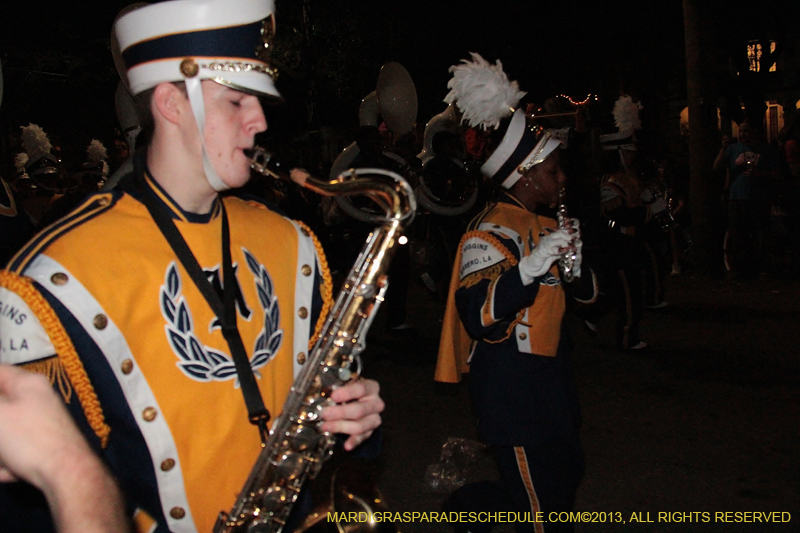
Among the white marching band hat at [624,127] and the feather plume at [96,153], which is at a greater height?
the feather plume at [96,153]

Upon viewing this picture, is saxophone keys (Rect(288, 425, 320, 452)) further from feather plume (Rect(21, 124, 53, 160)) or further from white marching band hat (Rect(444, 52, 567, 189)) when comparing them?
feather plume (Rect(21, 124, 53, 160))

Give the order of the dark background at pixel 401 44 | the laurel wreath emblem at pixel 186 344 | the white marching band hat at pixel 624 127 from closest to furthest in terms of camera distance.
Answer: the laurel wreath emblem at pixel 186 344 < the white marching band hat at pixel 624 127 < the dark background at pixel 401 44

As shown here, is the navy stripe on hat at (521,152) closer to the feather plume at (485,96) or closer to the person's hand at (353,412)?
the feather plume at (485,96)

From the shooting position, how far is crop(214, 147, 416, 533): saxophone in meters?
1.95

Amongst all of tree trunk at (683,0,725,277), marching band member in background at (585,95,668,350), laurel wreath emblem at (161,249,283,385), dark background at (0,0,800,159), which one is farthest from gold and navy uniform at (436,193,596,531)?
dark background at (0,0,800,159)

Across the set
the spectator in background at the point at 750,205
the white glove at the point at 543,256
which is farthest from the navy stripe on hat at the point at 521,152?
the spectator in background at the point at 750,205

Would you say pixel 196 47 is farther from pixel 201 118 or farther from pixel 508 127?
pixel 508 127

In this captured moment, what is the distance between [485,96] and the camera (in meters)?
3.72

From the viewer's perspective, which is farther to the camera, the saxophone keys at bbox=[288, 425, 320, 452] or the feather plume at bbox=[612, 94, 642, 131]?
the feather plume at bbox=[612, 94, 642, 131]

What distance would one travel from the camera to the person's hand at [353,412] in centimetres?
194

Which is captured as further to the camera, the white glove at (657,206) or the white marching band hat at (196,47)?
the white glove at (657,206)

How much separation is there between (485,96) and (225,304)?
216 cm

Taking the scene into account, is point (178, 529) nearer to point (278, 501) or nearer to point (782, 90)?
point (278, 501)

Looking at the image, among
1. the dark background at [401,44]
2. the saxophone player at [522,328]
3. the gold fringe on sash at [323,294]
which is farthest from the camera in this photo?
the dark background at [401,44]
